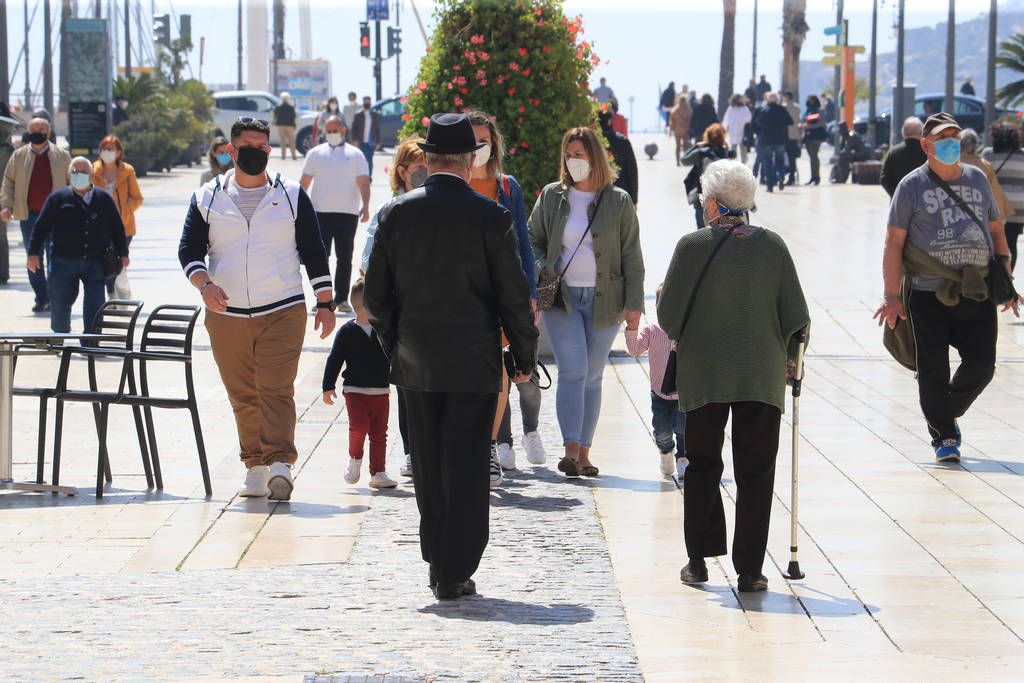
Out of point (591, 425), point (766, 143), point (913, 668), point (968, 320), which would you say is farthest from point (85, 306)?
point (766, 143)

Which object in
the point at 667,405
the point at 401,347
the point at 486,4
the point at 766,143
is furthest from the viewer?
the point at 766,143

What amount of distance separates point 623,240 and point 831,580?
268 centimetres

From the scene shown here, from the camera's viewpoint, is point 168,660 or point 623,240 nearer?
point 168,660

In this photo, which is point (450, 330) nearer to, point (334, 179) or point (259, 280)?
point (259, 280)

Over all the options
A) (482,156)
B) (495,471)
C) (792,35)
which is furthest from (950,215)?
(792,35)

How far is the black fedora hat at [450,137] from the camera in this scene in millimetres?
6562

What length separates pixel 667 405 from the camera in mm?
8898

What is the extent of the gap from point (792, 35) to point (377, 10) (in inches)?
574

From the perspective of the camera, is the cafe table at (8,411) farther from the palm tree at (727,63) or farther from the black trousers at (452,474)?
the palm tree at (727,63)

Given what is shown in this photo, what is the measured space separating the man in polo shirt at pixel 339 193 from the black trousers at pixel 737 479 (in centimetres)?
979

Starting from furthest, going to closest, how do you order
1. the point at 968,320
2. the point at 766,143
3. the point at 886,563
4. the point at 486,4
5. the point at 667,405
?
the point at 766,143, the point at 486,4, the point at 968,320, the point at 667,405, the point at 886,563

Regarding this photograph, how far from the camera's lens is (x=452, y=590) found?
642 centimetres

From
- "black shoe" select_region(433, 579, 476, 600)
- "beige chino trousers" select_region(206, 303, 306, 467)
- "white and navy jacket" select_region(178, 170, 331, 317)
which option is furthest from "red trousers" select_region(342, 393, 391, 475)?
"black shoe" select_region(433, 579, 476, 600)

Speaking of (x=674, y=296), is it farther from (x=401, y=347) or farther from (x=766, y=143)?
(x=766, y=143)
